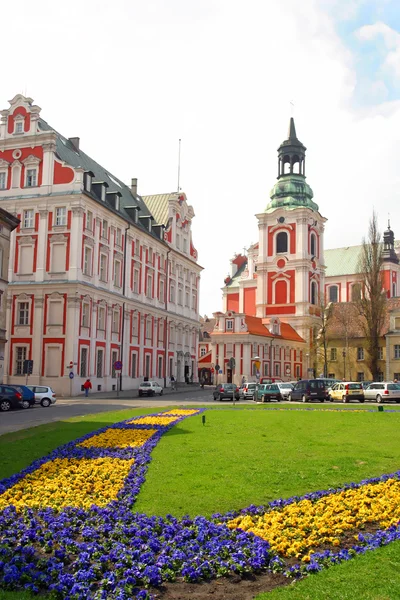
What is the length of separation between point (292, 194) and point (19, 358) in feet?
197

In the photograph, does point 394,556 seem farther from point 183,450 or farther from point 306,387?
point 306,387

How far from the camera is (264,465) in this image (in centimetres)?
1418

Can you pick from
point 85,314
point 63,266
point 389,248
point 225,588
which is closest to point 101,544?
point 225,588

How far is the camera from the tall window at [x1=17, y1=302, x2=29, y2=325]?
5869 cm

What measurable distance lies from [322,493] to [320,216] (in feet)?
315

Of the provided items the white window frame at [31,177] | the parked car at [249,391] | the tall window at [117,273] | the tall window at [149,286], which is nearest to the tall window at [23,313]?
the tall window at [117,273]

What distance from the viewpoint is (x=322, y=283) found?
105 m

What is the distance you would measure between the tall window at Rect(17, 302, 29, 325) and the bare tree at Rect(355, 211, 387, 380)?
35.7 meters

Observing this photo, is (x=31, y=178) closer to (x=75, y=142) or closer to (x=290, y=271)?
(x=75, y=142)

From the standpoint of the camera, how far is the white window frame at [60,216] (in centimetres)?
5872

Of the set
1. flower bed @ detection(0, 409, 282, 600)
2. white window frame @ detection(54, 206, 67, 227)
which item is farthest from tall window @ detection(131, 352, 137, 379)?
flower bed @ detection(0, 409, 282, 600)

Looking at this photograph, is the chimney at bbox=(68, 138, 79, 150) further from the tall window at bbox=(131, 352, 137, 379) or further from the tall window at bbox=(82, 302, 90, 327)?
the tall window at bbox=(131, 352, 137, 379)

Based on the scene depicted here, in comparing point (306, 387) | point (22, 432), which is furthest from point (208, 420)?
point (306, 387)

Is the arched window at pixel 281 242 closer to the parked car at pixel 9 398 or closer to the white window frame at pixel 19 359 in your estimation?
the white window frame at pixel 19 359
